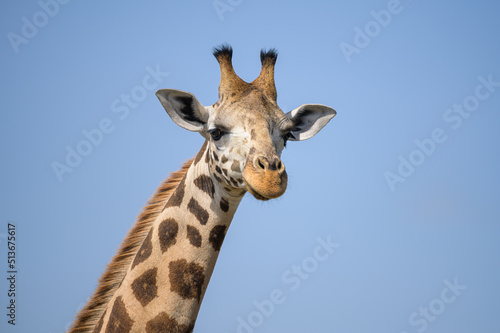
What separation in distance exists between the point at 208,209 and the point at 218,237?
1.11 ft

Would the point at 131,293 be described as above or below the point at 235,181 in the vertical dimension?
below

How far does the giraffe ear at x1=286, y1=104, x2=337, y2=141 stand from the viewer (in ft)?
22.9

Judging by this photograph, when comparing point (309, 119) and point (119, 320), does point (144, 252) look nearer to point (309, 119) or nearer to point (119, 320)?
point (119, 320)

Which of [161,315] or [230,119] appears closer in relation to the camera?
[161,315]

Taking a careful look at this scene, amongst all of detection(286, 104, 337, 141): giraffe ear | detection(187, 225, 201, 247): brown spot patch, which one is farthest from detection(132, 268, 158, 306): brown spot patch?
detection(286, 104, 337, 141): giraffe ear

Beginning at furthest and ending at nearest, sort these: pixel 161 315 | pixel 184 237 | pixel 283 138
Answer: pixel 283 138
pixel 184 237
pixel 161 315

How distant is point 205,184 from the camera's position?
630cm

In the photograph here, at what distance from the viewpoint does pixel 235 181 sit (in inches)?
231

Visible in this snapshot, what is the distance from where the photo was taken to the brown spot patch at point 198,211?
6.10 metres

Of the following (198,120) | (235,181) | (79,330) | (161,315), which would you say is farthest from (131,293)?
(198,120)

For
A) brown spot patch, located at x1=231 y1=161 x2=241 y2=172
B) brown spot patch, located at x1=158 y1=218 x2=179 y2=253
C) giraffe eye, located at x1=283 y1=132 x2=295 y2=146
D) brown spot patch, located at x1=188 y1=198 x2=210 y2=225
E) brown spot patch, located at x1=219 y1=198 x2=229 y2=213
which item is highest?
giraffe eye, located at x1=283 y1=132 x2=295 y2=146

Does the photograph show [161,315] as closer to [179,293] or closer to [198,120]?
[179,293]

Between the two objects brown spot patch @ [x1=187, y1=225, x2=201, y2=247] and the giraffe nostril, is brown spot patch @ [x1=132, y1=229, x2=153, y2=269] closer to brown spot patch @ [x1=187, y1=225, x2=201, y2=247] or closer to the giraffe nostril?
brown spot patch @ [x1=187, y1=225, x2=201, y2=247]

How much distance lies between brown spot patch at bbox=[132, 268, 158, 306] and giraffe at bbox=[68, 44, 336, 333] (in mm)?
11
